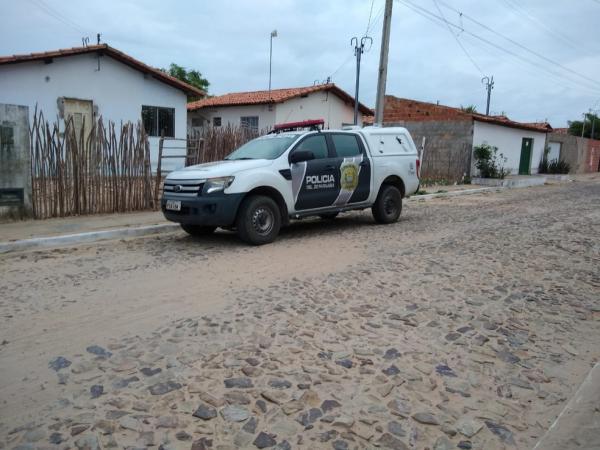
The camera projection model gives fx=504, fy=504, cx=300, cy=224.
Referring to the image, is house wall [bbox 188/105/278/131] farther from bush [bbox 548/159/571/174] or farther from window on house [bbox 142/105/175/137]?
bush [bbox 548/159/571/174]

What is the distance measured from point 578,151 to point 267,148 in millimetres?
35085

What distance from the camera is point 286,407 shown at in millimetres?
3002

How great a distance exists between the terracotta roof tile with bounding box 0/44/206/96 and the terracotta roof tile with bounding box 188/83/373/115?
700 cm

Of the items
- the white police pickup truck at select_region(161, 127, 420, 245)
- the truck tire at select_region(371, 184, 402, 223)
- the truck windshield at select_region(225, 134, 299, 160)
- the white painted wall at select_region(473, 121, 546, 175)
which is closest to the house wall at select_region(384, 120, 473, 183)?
the white painted wall at select_region(473, 121, 546, 175)

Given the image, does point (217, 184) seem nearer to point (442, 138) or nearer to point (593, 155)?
point (442, 138)

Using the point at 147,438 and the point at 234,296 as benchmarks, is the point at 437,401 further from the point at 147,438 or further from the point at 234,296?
the point at 234,296

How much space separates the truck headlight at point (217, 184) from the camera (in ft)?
23.7

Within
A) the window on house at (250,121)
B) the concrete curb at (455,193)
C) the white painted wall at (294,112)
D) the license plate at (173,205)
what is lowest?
the concrete curb at (455,193)

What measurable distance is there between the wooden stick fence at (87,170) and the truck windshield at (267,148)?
261 centimetres

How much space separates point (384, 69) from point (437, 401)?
14623mm

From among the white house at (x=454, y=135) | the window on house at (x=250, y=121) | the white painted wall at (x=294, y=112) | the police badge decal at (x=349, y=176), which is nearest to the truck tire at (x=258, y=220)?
the police badge decal at (x=349, y=176)

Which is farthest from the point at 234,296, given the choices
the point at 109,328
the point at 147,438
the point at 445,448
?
the point at 445,448

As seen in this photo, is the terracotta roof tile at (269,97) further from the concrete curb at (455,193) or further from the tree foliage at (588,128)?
the tree foliage at (588,128)

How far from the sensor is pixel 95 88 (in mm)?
17094
